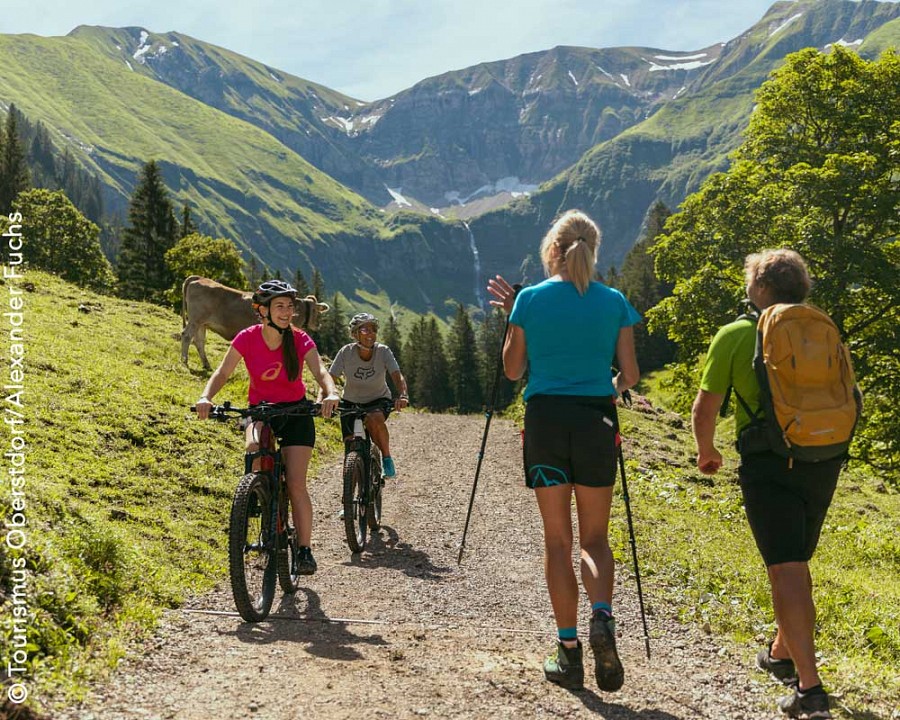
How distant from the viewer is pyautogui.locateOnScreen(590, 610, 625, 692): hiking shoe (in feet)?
16.4

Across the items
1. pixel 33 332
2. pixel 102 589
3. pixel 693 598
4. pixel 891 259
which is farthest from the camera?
pixel 33 332

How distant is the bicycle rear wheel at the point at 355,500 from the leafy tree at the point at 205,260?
191ft

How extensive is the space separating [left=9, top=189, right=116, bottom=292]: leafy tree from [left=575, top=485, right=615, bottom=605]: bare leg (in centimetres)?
7109

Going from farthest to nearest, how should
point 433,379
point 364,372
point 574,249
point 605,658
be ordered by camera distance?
point 433,379 → point 364,372 → point 574,249 → point 605,658

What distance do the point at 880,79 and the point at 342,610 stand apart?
20.0m

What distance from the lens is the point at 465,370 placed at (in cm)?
11431

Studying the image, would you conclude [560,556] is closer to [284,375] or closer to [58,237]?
[284,375]

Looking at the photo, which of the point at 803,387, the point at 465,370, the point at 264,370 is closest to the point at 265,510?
the point at 264,370

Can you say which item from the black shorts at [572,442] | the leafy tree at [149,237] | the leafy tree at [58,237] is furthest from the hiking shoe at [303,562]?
the leafy tree at [149,237]

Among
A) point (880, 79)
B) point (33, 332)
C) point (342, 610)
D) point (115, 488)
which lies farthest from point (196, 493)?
point (880, 79)

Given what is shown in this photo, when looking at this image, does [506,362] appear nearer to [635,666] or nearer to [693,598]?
[635,666]

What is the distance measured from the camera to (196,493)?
1165cm

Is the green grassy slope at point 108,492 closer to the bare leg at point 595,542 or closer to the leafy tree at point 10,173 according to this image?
the bare leg at point 595,542

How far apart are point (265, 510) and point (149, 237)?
242 ft
